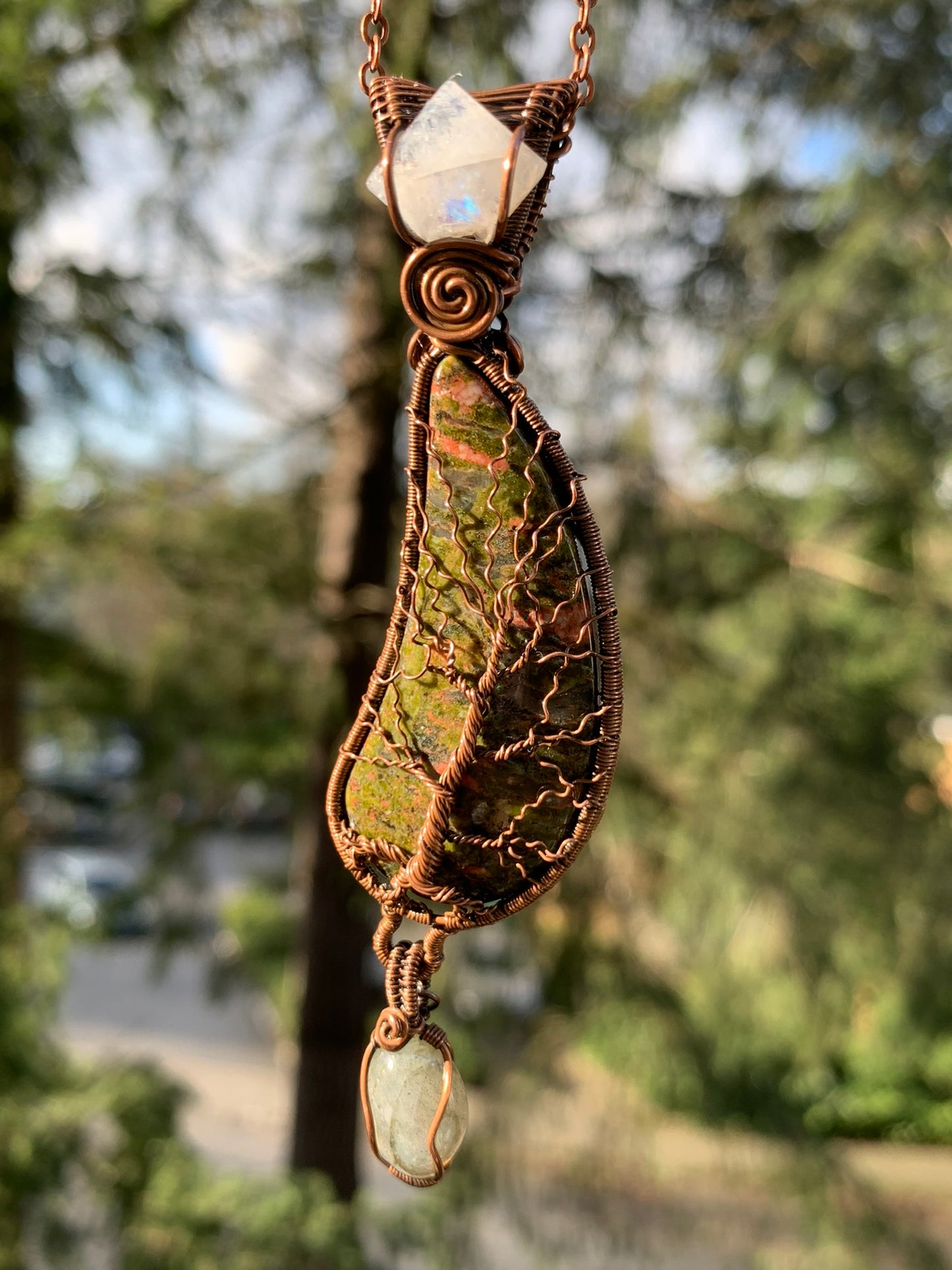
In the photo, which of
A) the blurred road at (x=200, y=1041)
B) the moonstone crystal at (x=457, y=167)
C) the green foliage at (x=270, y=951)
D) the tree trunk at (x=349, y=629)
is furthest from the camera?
the blurred road at (x=200, y=1041)

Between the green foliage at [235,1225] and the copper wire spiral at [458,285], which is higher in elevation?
the copper wire spiral at [458,285]

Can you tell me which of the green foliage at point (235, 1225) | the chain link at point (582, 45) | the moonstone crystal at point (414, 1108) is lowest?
the green foliage at point (235, 1225)

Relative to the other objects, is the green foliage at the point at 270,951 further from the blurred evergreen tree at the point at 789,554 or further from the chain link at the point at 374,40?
the chain link at the point at 374,40

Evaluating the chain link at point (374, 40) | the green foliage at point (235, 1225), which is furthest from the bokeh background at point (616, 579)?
the chain link at point (374, 40)

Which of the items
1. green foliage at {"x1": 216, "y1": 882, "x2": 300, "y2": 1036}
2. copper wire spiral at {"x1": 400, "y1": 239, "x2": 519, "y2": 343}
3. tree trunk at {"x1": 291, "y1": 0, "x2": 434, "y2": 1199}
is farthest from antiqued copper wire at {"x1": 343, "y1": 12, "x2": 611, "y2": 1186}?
green foliage at {"x1": 216, "y1": 882, "x2": 300, "y2": 1036}

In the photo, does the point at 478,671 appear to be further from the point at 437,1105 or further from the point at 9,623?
the point at 9,623

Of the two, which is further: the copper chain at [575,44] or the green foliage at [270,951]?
the green foliage at [270,951]

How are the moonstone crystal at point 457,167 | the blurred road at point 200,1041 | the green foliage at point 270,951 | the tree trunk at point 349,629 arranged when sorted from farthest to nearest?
the blurred road at point 200,1041 < the green foliage at point 270,951 < the tree trunk at point 349,629 < the moonstone crystal at point 457,167
